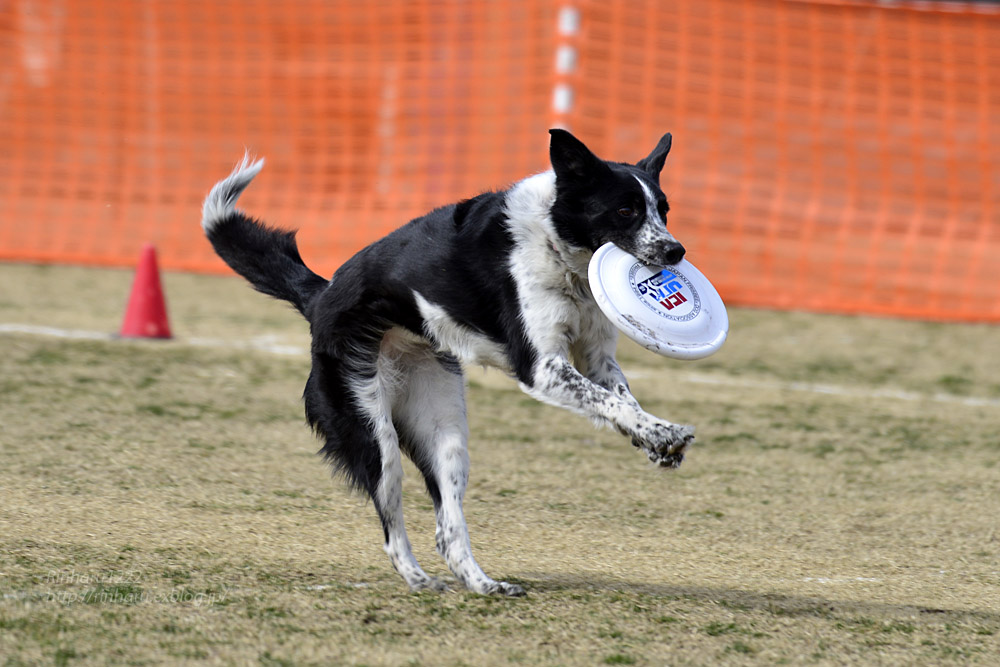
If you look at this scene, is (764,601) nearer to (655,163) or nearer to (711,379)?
(655,163)

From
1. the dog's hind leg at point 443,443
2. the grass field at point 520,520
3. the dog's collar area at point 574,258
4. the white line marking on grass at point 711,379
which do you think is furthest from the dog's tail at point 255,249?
the white line marking on grass at point 711,379

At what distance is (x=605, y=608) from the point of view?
320 centimetres

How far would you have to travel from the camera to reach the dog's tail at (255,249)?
392 cm

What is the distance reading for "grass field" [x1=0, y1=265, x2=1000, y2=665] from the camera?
2949mm

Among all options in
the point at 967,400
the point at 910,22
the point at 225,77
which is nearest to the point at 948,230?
the point at 910,22

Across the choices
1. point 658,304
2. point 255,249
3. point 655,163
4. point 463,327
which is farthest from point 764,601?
point 255,249

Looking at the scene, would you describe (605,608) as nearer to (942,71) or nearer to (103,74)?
(942,71)

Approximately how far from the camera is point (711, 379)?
21.9 ft

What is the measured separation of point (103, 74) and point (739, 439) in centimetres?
713

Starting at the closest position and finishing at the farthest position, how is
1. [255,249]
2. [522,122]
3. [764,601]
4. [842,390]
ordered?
[764,601]
[255,249]
[842,390]
[522,122]

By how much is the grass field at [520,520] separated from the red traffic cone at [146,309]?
0.49ft

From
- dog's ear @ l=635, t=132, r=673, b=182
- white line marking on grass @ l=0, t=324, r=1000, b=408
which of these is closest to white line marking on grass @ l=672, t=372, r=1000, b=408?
white line marking on grass @ l=0, t=324, r=1000, b=408

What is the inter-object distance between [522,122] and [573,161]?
19.9 feet

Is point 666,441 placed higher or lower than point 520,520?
higher
